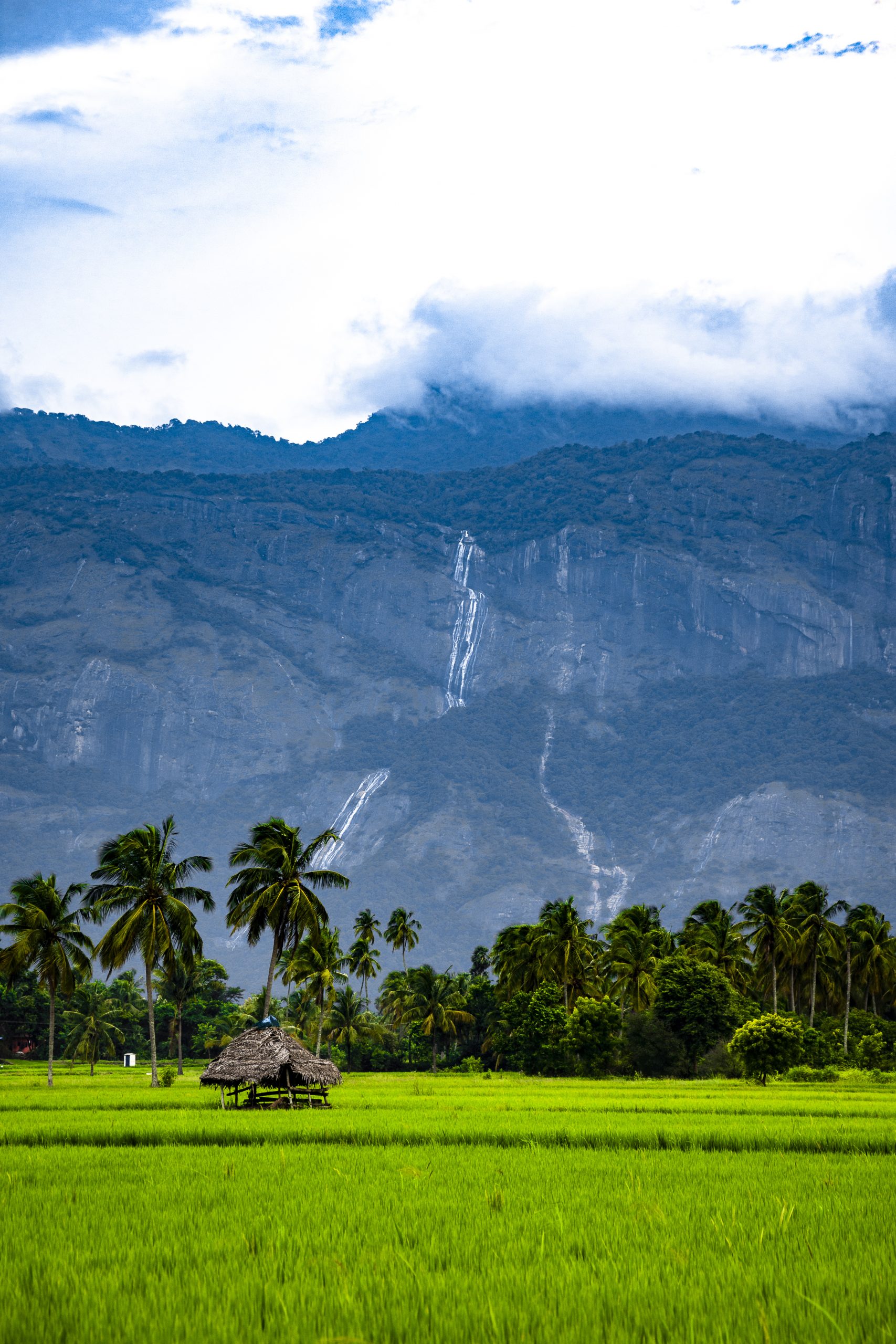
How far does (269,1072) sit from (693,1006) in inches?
1593

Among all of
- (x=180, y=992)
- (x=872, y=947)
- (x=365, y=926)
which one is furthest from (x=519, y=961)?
(x=180, y=992)

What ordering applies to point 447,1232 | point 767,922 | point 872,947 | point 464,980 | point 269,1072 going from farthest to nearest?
point 464,980 < point 872,947 < point 767,922 < point 269,1072 < point 447,1232

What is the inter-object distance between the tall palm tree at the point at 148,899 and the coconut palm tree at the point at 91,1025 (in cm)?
4100

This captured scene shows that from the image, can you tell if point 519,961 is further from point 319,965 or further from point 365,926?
point 319,965

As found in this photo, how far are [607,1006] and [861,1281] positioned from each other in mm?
66924

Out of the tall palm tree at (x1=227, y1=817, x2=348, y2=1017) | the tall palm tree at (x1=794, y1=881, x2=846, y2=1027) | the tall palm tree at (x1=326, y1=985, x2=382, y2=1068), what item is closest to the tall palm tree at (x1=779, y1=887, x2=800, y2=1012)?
the tall palm tree at (x1=794, y1=881, x2=846, y2=1027)

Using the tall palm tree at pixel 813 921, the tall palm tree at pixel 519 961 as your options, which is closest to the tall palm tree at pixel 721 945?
the tall palm tree at pixel 813 921

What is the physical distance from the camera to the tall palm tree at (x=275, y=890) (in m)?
56.0

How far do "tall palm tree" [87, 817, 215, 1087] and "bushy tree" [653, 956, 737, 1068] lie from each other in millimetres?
31778

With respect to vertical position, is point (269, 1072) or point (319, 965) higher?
point (269, 1072)

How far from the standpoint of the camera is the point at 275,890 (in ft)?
183

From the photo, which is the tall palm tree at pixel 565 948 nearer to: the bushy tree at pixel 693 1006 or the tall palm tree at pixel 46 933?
the bushy tree at pixel 693 1006

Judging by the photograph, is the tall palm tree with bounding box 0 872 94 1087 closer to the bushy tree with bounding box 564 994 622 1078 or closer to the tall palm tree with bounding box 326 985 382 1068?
the bushy tree with bounding box 564 994 622 1078

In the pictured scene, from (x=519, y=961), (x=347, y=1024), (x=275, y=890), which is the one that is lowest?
(x=347, y=1024)
